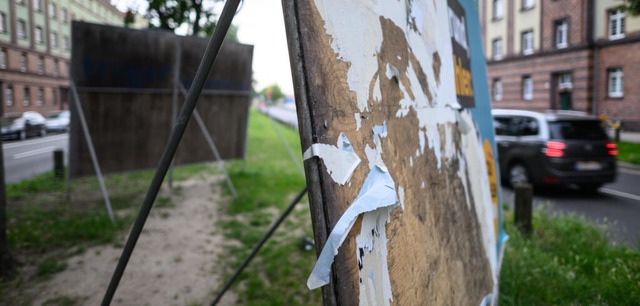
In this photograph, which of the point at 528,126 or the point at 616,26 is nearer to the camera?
the point at 528,126

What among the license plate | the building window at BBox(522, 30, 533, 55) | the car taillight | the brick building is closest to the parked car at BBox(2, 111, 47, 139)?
the brick building

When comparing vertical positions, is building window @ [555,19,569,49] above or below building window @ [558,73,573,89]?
above

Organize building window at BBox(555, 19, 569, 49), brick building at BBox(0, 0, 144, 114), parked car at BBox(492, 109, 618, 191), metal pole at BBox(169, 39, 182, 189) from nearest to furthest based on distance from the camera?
brick building at BBox(0, 0, 144, 114) → metal pole at BBox(169, 39, 182, 189) → parked car at BBox(492, 109, 618, 191) → building window at BBox(555, 19, 569, 49)

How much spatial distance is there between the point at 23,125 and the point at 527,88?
26.6m

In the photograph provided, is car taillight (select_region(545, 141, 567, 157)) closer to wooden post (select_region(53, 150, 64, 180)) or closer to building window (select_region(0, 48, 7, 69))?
building window (select_region(0, 48, 7, 69))

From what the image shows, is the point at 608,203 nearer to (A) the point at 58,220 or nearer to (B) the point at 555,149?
(B) the point at 555,149

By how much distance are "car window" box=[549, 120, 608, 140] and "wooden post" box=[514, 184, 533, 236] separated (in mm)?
3353

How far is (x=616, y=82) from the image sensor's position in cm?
2142

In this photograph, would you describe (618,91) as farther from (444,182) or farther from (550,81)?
(444,182)

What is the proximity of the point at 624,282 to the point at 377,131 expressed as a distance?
316 centimetres

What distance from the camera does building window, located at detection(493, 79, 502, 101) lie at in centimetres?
2734

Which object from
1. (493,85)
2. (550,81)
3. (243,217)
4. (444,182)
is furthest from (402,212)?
(493,85)

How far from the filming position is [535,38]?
21.9 m

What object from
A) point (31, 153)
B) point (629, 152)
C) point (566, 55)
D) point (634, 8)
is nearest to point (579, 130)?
point (634, 8)
